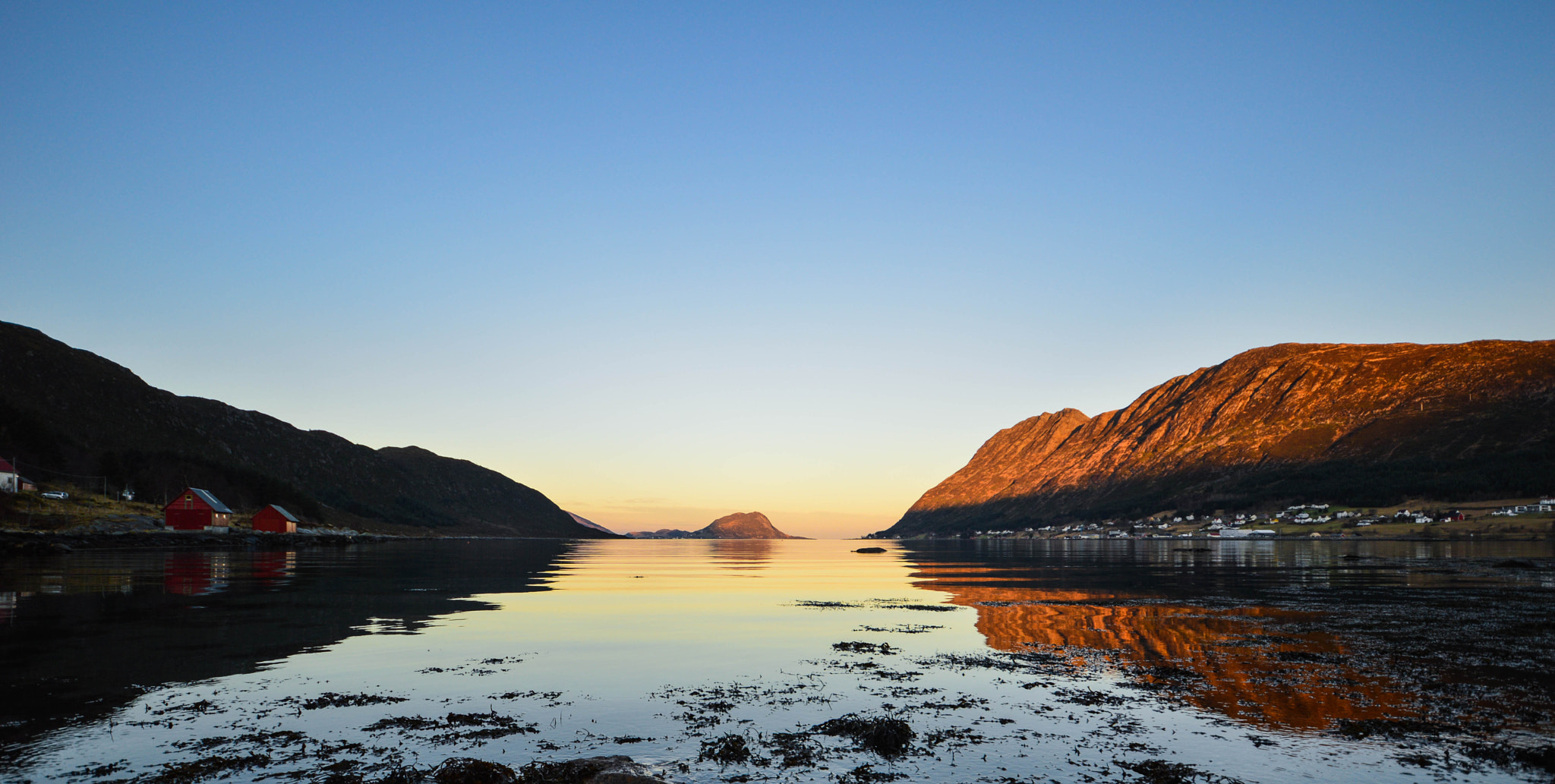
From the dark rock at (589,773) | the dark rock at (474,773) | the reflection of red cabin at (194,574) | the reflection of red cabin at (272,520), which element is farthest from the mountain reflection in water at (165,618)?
the reflection of red cabin at (272,520)

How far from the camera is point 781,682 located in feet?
75.5

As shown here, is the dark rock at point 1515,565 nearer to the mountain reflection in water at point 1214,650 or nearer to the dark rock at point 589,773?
the mountain reflection in water at point 1214,650

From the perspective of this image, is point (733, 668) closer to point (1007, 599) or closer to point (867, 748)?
point (867, 748)

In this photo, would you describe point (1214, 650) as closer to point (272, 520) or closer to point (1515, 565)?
point (1515, 565)

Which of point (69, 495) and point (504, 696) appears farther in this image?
point (69, 495)

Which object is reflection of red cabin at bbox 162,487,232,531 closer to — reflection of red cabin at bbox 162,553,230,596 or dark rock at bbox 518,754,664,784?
→ reflection of red cabin at bbox 162,553,230,596

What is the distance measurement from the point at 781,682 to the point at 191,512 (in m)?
140

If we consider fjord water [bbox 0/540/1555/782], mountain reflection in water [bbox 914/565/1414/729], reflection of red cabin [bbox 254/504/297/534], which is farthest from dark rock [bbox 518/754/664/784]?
reflection of red cabin [bbox 254/504/297/534]

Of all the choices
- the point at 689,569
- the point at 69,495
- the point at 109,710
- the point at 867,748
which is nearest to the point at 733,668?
the point at 867,748

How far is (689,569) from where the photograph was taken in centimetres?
8900

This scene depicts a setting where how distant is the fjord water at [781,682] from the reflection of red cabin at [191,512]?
9347cm

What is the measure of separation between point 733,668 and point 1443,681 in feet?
62.4

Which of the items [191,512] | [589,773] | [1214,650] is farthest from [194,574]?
[191,512]

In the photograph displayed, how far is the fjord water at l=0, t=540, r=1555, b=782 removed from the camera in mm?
15305
